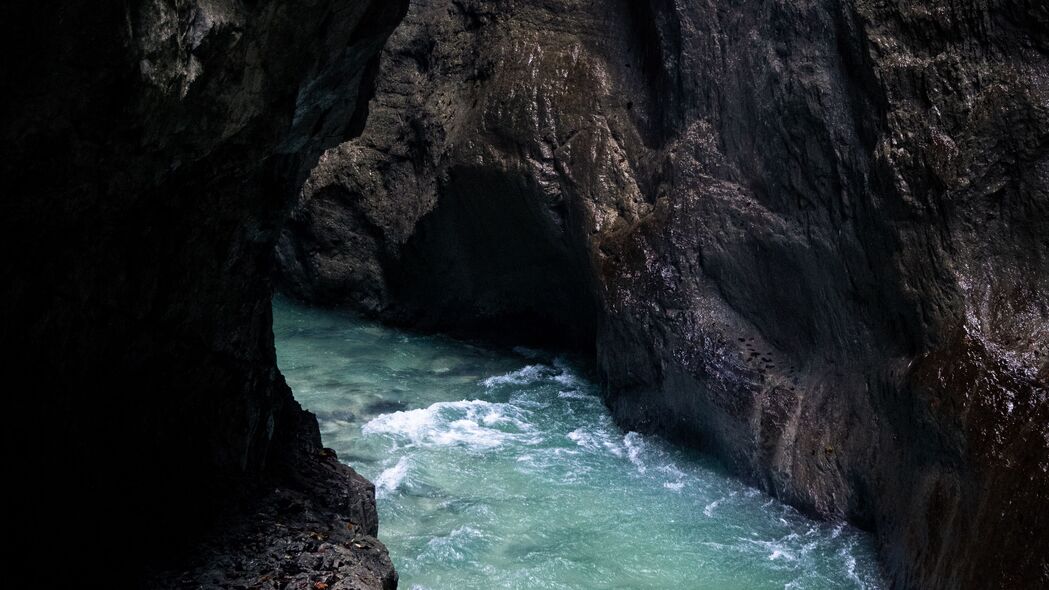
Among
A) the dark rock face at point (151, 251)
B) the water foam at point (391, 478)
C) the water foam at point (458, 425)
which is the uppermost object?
the dark rock face at point (151, 251)

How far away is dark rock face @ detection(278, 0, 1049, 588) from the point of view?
20.9 ft

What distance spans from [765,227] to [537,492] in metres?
2.85

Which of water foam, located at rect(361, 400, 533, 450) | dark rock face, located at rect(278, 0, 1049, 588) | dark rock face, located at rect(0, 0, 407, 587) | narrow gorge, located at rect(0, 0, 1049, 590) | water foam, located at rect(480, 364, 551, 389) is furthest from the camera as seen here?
water foam, located at rect(480, 364, 551, 389)

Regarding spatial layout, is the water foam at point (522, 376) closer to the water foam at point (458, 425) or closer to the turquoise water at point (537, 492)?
the turquoise water at point (537, 492)

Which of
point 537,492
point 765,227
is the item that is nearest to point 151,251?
point 537,492

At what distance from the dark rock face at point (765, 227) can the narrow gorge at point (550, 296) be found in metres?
0.03

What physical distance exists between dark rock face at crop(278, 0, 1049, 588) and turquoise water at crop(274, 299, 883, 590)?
0.42 m

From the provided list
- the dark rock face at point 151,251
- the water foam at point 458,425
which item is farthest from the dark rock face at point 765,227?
the dark rock face at point 151,251

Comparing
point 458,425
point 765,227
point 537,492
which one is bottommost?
point 537,492

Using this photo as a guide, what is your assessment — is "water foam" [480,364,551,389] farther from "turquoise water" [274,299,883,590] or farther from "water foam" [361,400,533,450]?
"water foam" [361,400,533,450]

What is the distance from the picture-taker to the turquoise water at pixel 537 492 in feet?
23.5

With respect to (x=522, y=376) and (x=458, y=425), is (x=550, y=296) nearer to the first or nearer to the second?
(x=522, y=376)

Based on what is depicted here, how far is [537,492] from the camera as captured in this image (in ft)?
27.8

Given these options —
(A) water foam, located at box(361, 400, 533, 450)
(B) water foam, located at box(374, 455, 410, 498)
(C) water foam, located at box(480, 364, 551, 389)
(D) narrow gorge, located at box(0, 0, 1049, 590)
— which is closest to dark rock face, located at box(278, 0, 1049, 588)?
(D) narrow gorge, located at box(0, 0, 1049, 590)
